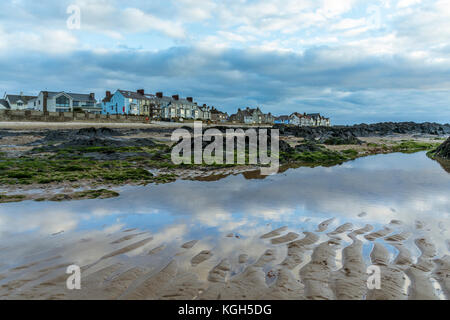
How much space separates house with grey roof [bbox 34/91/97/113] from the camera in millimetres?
72062

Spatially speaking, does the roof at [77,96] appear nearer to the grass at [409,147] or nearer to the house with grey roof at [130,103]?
the house with grey roof at [130,103]

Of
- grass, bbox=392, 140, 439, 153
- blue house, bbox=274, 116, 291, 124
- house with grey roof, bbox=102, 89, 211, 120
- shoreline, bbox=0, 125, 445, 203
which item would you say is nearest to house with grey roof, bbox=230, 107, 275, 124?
blue house, bbox=274, 116, 291, 124

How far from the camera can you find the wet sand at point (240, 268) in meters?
3.30

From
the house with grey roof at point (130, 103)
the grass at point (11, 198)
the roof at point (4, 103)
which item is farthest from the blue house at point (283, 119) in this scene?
the grass at point (11, 198)

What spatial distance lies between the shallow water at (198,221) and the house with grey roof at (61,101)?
7309 centimetres

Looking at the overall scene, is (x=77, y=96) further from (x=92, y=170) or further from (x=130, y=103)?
(x=92, y=170)

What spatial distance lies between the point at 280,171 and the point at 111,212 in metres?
9.27

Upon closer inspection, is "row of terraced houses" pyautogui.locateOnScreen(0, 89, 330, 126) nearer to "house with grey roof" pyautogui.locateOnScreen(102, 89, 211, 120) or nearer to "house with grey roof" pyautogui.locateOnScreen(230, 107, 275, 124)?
"house with grey roof" pyautogui.locateOnScreen(102, 89, 211, 120)

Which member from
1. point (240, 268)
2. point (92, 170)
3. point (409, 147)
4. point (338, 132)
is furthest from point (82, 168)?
point (338, 132)

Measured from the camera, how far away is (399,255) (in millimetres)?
4477

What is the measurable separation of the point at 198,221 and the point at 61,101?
267 ft

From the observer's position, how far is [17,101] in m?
79.2
